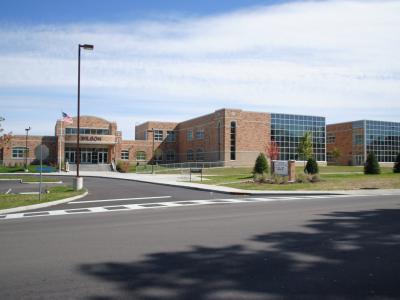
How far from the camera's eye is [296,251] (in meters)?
7.65

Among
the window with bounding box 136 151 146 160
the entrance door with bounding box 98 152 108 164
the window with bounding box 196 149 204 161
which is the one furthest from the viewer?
the window with bounding box 136 151 146 160

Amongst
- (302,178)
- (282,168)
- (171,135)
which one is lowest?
(302,178)

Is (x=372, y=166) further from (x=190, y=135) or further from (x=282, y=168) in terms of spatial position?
(x=190, y=135)

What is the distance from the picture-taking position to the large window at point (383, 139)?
7265 cm

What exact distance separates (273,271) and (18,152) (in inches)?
2792

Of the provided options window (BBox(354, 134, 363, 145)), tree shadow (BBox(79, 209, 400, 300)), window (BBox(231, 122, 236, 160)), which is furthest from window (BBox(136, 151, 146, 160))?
tree shadow (BBox(79, 209, 400, 300))

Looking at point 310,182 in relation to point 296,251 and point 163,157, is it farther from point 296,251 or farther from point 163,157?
point 163,157

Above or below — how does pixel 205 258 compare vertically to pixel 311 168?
below

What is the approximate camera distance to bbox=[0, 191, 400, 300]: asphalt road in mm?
5488

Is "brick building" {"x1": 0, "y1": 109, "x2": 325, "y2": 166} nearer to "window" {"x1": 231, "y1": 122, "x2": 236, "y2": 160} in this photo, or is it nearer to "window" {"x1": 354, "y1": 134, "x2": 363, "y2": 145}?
"window" {"x1": 231, "y1": 122, "x2": 236, "y2": 160}

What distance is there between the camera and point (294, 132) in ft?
219

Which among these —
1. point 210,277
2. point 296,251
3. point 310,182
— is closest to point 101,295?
point 210,277

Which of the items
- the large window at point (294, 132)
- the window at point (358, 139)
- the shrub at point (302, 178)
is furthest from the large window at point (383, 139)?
the shrub at point (302, 178)

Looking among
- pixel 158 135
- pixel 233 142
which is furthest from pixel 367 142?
pixel 158 135
